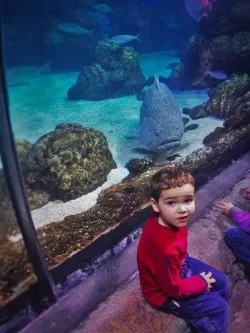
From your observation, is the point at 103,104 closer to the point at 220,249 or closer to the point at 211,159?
the point at 211,159

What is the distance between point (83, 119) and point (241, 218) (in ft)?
24.1

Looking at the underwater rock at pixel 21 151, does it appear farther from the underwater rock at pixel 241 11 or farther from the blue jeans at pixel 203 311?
the underwater rock at pixel 241 11

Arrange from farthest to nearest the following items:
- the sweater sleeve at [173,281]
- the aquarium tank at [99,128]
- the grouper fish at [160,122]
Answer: the grouper fish at [160,122]
the sweater sleeve at [173,281]
the aquarium tank at [99,128]

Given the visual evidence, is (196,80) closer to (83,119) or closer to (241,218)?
(83,119)

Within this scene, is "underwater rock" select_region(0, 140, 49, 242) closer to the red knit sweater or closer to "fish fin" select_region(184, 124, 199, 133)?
the red knit sweater

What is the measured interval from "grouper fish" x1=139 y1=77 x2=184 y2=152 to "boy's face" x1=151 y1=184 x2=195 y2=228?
3.57m

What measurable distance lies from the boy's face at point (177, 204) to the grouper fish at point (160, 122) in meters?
3.57

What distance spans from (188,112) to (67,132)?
4.74m

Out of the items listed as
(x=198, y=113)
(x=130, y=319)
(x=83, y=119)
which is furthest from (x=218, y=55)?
(x=130, y=319)

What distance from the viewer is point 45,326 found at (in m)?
2.12

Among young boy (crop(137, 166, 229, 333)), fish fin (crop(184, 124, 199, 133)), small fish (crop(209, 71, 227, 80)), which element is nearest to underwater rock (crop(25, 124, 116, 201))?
young boy (crop(137, 166, 229, 333))

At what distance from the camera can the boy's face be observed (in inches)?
78.3

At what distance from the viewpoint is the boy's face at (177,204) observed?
1.99 meters

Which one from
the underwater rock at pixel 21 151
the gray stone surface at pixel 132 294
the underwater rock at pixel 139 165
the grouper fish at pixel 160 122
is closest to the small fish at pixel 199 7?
the grouper fish at pixel 160 122
